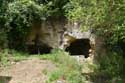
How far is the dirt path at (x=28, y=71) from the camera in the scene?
11.5m

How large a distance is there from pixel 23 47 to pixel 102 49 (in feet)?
12.1

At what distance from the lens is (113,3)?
10188 mm

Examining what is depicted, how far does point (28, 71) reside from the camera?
40.1 feet

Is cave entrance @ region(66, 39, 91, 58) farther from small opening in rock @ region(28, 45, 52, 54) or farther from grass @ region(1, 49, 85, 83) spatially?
grass @ region(1, 49, 85, 83)

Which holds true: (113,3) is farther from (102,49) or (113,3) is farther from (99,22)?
(102,49)

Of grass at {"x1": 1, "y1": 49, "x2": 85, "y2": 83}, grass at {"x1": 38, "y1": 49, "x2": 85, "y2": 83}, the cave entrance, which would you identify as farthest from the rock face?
the cave entrance

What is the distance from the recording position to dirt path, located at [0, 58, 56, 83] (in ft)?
37.8

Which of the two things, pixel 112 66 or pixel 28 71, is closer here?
pixel 28 71

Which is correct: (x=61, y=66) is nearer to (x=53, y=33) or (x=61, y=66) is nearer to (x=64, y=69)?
(x=64, y=69)

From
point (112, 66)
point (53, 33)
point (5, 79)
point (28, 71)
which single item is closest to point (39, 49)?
point (53, 33)

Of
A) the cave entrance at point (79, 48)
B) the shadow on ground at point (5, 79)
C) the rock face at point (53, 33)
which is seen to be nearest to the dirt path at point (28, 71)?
the shadow on ground at point (5, 79)

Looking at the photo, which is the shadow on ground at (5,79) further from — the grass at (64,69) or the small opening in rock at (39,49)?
the small opening in rock at (39,49)

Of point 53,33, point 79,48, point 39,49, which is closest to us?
point 53,33

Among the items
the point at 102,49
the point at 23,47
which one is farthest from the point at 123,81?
the point at 23,47
